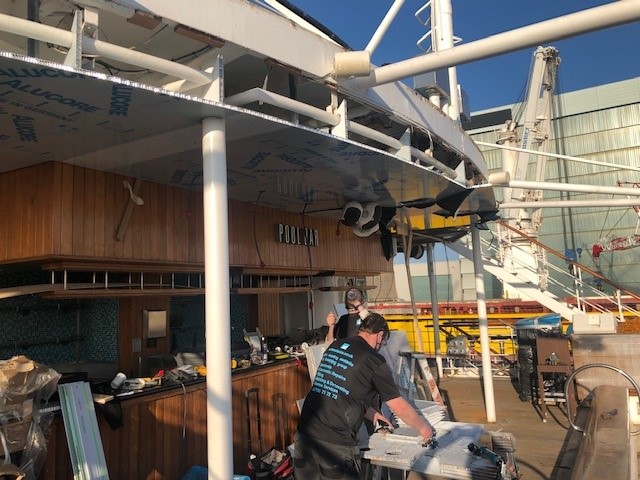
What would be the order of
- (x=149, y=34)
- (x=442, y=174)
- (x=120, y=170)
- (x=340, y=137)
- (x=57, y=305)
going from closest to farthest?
(x=149, y=34)
(x=340, y=137)
(x=120, y=170)
(x=442, y=174)
(x=57, y=305)

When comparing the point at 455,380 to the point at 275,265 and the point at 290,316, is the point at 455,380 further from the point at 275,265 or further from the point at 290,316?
the point at 275,265

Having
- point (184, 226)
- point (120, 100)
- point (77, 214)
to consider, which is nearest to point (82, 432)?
point (77, 214)

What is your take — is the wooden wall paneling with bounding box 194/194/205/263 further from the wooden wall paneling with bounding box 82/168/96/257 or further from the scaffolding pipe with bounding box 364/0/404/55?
the scaffolding pipe with bounding box 364/0/404/55

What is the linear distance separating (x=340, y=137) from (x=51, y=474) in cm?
310

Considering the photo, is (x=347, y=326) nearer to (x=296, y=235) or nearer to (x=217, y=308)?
(x=296, y=235)

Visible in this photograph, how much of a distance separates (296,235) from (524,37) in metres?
5.11

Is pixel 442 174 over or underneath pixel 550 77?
underneath

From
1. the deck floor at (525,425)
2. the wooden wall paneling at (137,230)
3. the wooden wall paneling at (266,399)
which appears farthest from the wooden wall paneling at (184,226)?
the deck floor at (525,425)

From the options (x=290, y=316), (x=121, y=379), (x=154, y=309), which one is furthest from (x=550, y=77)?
(x=121, y=379)

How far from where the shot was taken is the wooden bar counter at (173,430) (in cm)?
379

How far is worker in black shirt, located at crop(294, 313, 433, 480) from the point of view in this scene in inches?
127

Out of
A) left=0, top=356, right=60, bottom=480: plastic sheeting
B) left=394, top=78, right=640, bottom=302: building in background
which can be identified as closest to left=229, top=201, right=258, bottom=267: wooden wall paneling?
left=0, top=356, right=60, bottom=480: plastic sheeting

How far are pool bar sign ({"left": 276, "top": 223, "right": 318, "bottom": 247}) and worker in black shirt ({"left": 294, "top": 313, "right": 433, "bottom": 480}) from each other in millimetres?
3478

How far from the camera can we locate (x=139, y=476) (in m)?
4.02
